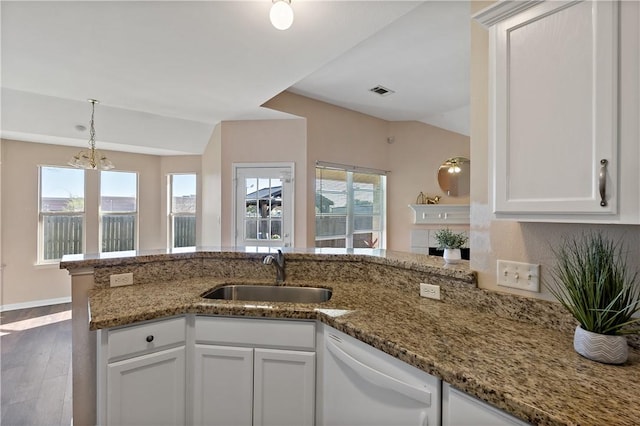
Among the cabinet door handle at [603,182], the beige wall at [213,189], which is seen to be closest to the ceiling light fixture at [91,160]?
the beige wall at [213,189]

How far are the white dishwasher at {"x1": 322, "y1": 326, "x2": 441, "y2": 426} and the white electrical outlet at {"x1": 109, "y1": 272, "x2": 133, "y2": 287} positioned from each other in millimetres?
1299

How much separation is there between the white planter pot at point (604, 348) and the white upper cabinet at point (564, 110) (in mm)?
369

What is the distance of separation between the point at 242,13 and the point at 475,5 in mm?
1338

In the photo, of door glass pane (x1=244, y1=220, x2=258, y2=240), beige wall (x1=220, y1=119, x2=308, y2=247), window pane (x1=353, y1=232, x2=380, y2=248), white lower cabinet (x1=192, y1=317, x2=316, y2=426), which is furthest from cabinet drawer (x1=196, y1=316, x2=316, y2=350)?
window pane (x1=353, y1=232, x2=380, y2=248)

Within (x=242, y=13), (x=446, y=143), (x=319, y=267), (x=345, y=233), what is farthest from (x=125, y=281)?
(x=446, y=143)

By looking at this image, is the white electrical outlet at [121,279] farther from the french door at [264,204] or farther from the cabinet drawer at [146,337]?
the french door at [264,204]

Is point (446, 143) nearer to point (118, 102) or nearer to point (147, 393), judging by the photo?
point (118, 102)

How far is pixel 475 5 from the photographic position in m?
1.47

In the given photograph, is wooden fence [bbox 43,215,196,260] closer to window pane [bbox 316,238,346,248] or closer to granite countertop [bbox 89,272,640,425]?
window pane [bbox 316,238,346,248]

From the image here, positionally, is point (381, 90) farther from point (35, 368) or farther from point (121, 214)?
point (121, 214)

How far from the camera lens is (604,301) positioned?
1002 millimetres

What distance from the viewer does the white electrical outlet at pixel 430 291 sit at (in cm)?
163

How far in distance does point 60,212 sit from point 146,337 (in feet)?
15.8

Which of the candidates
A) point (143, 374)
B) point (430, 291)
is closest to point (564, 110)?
point (430, 291)
